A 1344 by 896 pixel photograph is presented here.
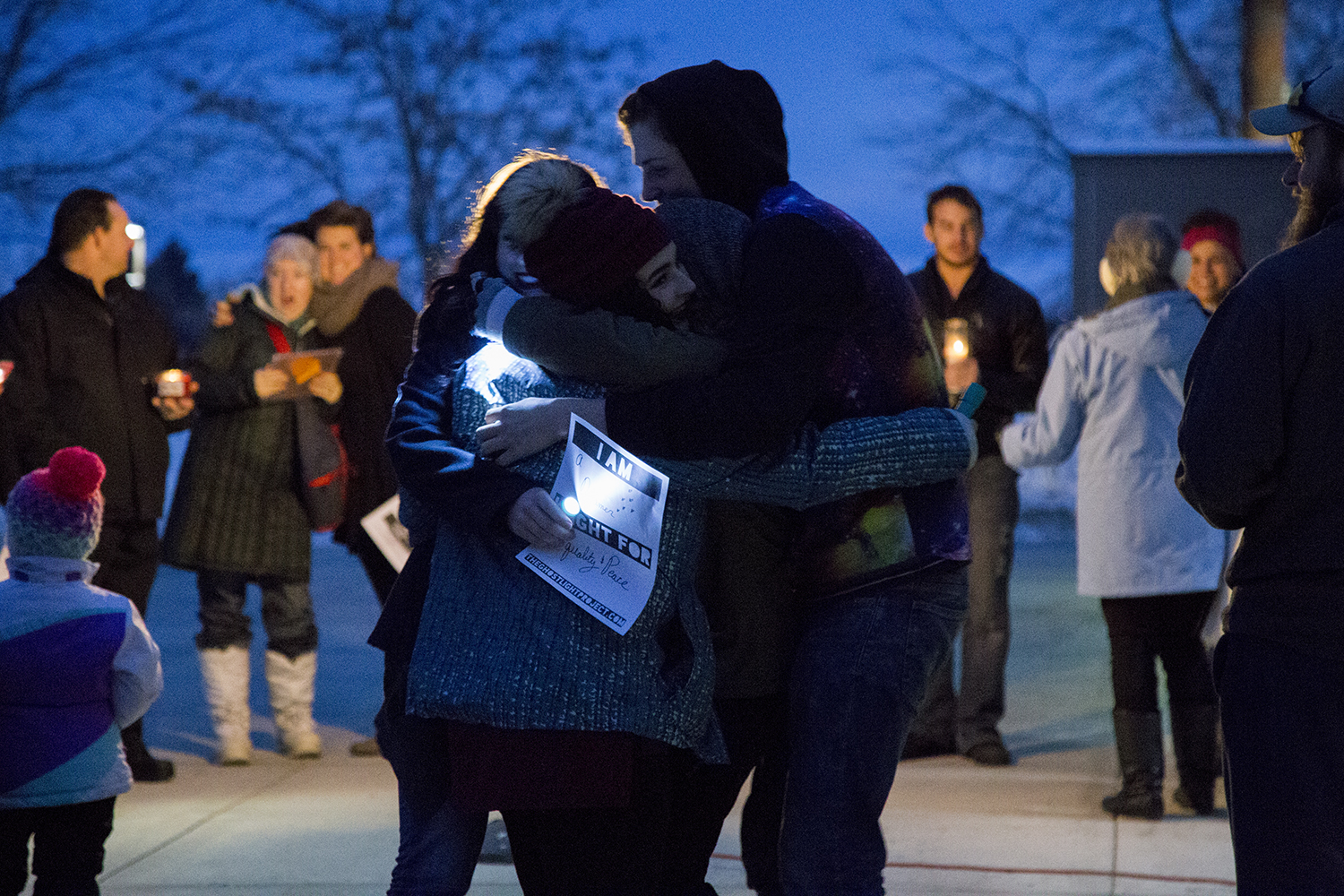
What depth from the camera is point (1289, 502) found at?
8.36 ft

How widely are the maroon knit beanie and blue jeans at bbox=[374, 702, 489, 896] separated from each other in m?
0.79

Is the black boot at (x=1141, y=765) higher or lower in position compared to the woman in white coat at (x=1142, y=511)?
lower

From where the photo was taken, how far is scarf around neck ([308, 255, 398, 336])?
6371 mm

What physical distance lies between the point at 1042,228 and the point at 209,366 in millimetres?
18925

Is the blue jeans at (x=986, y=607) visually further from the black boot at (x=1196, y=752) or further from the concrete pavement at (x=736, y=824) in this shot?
the black boot at (x=1196, y=752)

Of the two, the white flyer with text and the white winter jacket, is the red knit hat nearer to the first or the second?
the white winter jacket

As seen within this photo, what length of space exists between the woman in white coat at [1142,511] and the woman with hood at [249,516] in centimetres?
291

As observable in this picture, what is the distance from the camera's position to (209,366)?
6.18 meters

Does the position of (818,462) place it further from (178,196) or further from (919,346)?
(178,196)

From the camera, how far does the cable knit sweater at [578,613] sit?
2342 mm

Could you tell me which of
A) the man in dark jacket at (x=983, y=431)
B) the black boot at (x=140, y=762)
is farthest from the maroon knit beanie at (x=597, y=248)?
the black boot at (x=140, y=762)

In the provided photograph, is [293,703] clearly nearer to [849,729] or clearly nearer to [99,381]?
[99,381]

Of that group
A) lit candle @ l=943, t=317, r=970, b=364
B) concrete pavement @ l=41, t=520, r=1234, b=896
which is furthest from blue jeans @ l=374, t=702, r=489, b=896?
lit candle @ l=943, t=317, r=970, b=364

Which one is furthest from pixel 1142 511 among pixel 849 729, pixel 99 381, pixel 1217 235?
pixel 99 381
